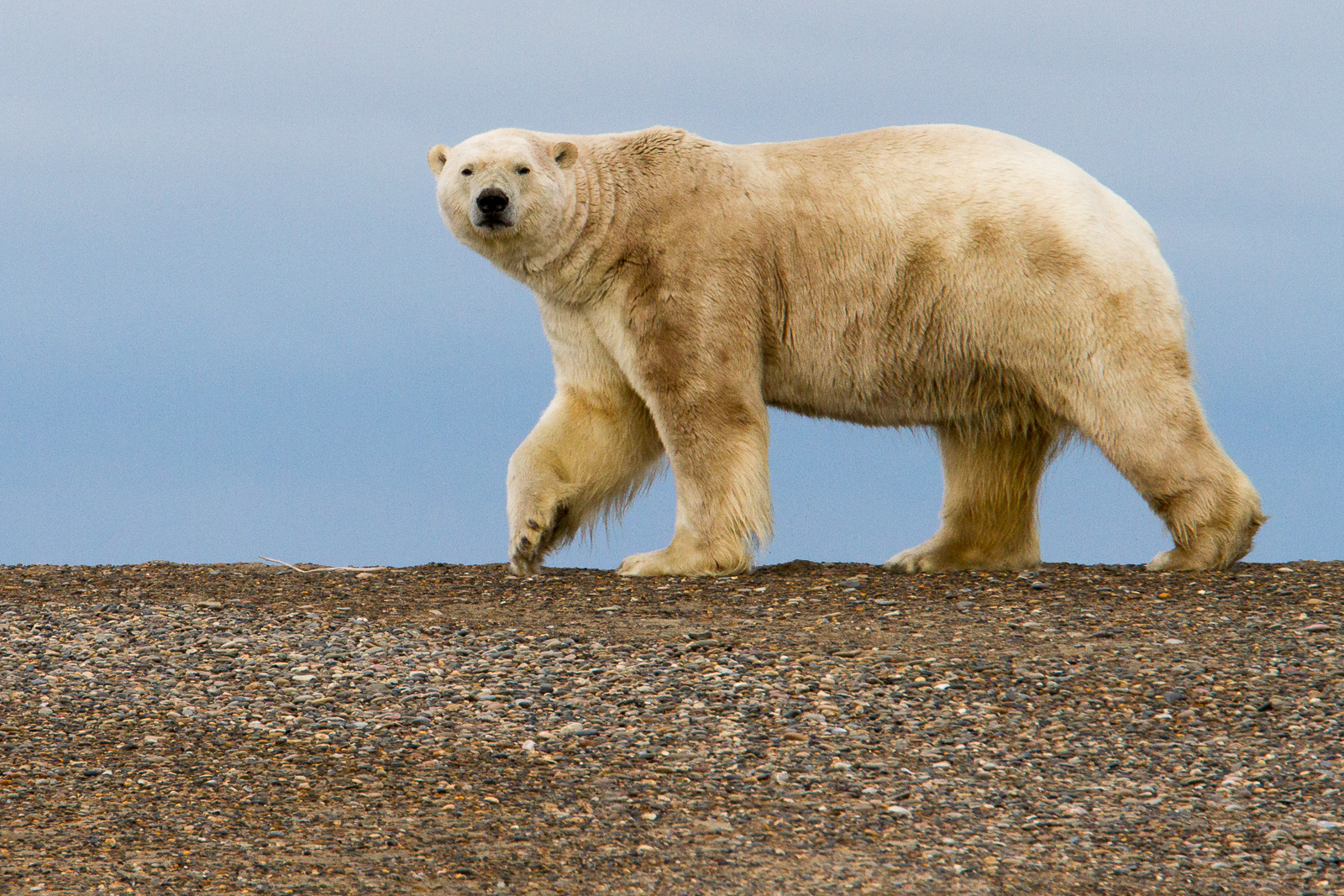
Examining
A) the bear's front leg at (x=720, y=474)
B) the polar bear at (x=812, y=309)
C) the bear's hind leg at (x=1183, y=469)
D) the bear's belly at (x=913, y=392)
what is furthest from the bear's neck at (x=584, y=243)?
the bear's hind leg at (x=1183, y=469)

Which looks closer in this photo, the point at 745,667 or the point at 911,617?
the point at 745,667

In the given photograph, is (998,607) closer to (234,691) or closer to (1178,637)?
(1178,637)

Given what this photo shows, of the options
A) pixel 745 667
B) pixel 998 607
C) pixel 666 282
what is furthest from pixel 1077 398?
pixel 745 667

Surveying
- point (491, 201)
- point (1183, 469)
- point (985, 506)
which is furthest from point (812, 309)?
point (1183, 469)

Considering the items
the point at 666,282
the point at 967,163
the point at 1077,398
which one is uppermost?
the point at 967,163

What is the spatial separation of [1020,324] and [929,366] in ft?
1.93

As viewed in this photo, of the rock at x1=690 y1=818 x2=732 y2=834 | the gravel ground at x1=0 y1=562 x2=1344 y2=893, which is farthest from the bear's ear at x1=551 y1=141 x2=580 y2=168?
the rock at x1=690 y1=818 x2=732 y2=834

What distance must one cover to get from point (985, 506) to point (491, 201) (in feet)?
11.9

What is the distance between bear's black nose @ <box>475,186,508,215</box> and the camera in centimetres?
843

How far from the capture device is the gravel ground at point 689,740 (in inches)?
195

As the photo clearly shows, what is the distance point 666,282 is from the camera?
8.68 m

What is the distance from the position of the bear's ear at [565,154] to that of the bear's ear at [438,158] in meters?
0.66

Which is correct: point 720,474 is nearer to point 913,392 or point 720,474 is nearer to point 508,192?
point 913,392

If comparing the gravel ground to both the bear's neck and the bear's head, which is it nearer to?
the bear's neck
